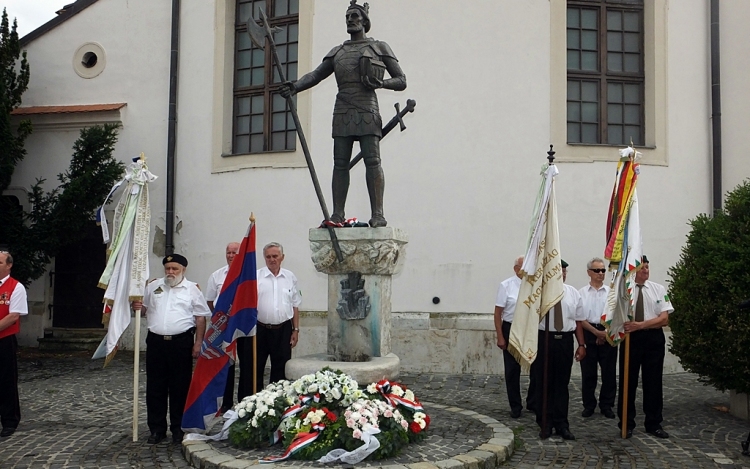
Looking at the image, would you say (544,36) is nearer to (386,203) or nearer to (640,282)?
(386,203)

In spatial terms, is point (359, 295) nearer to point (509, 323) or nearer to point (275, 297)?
point (275, 297)

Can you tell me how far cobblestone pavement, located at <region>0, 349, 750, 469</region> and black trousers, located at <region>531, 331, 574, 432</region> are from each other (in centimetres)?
20

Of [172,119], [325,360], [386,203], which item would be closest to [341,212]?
[325,360]

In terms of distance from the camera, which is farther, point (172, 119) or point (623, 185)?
point (172, 119)

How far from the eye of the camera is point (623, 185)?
22.3 ft

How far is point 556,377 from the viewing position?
6734 millimetres

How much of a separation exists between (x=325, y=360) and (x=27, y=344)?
29.1ft

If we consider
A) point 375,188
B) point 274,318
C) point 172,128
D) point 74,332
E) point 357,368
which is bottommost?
point 74,332

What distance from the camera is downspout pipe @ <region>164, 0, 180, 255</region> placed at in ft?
39.3

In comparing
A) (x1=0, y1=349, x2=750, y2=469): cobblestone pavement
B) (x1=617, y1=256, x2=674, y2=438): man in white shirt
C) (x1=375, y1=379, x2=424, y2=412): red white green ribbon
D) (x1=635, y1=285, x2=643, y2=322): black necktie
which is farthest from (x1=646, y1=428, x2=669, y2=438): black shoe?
(x1=375, y1=379, x2=424, y2=412): red white green ribbon

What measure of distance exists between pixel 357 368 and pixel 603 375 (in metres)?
3.18

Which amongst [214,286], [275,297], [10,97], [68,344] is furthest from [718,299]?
[10,97]

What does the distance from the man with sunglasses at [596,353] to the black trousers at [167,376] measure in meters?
4.06

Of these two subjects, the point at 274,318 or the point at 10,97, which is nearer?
the point at 274,318
